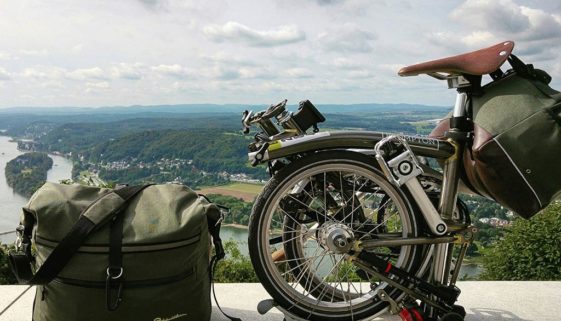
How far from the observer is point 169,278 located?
84.2 inches

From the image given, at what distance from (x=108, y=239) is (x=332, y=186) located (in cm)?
104

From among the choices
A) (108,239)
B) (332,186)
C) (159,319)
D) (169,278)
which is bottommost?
(159,319)

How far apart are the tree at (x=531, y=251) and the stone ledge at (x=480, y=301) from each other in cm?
99

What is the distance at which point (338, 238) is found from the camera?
228cm

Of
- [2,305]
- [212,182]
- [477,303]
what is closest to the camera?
[2,305]

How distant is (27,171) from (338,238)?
2115 cm

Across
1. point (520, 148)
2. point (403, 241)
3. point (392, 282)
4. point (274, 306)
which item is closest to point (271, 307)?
point (274, 306)

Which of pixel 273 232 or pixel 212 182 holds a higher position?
pixel 273 232

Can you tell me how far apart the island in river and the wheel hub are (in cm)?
1636

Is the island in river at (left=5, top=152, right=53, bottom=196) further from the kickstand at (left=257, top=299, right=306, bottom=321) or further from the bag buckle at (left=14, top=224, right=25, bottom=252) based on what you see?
the kickstand at (left=257, top=299, right=306, bottom=321)

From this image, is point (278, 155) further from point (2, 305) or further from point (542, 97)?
point (2, 305)

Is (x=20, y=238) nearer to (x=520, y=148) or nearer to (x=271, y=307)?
(x=271, y=307)

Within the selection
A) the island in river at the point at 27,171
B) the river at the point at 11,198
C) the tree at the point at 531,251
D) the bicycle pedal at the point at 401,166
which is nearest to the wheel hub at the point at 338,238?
the bicycle pedal at the point at 401,166

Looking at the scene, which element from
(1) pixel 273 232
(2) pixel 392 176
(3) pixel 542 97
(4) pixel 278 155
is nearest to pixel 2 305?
(1) pixel 273 232
